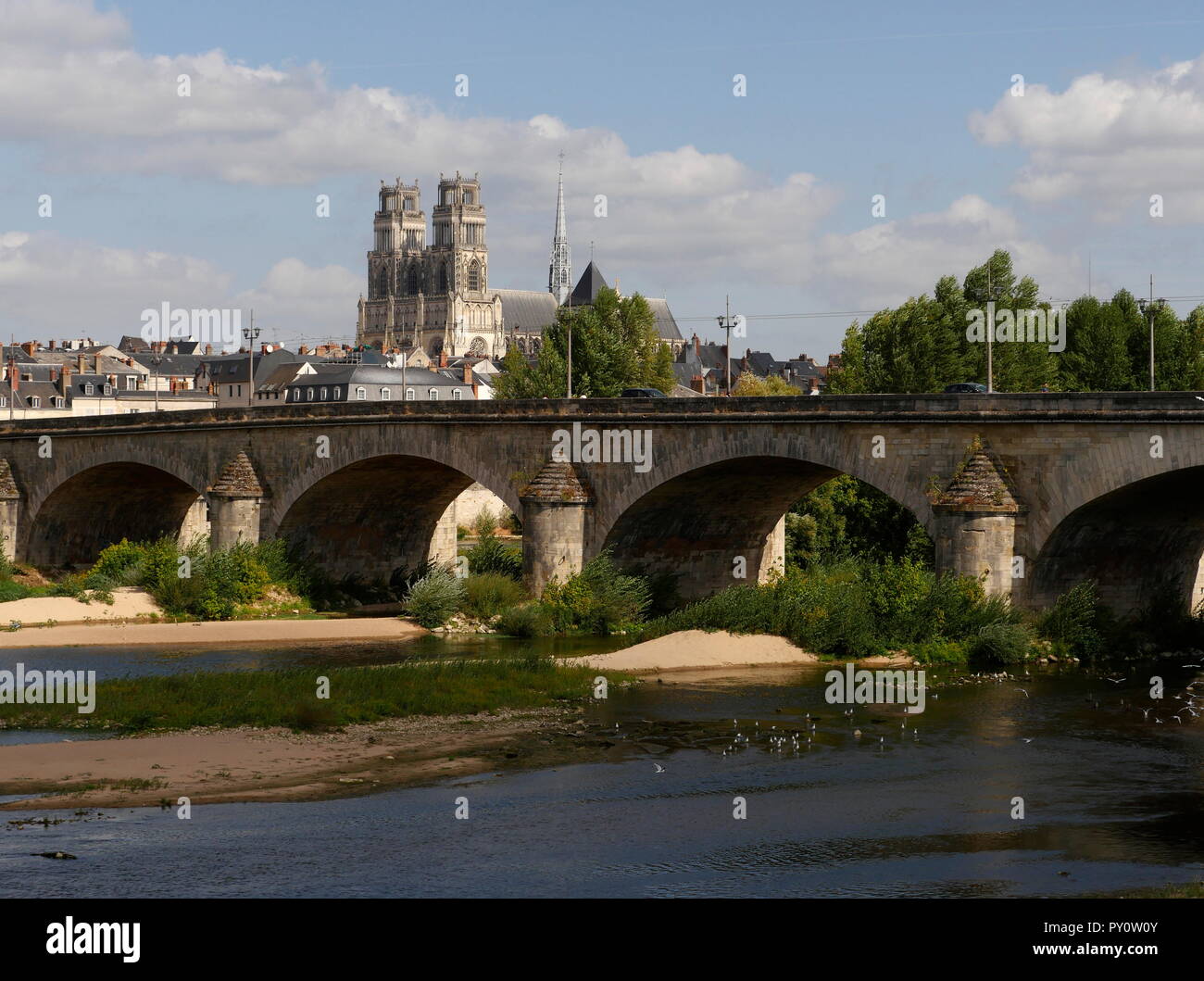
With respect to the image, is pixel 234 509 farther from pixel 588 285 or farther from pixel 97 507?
pixel 588 285

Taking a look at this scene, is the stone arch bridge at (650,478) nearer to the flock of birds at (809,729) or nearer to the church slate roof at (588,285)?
the flock of birds at (809,729)

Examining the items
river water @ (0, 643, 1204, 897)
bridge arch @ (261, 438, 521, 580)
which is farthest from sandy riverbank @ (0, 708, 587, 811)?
bridge arch @ (261, 438, 521, 580)

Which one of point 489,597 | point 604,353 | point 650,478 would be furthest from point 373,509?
point 604,353

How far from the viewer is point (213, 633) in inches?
1895

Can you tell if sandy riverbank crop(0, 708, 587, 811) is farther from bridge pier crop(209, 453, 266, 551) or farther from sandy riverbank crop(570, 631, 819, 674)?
bridge pier crop(209, 453, 266, 551)

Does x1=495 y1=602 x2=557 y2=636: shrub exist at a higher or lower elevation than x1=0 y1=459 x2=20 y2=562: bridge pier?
→ lower

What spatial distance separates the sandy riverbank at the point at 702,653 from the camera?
1618 inches

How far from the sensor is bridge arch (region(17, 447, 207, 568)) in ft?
214

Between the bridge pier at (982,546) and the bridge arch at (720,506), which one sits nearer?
the bridge pier at (982,546)

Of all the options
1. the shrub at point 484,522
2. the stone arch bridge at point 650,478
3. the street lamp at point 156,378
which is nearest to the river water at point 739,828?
the stone arch bridge at point 650,478

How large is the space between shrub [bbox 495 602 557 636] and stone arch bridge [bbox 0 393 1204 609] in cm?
194

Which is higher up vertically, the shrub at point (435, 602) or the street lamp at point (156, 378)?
the street lamp at point (156, 378)

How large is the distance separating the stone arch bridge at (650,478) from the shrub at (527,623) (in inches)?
76.4
